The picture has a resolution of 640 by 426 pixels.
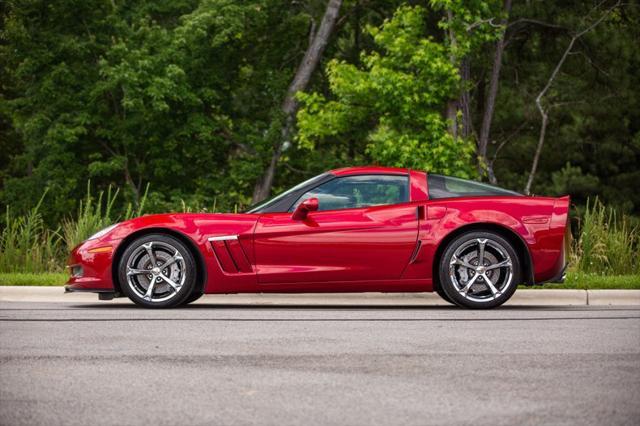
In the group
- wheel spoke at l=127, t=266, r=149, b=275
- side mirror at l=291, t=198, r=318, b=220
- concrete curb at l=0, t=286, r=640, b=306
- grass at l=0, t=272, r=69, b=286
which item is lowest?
concrete curb at l=0, t=286, r=640, b=306

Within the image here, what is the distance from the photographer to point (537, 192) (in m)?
39.1

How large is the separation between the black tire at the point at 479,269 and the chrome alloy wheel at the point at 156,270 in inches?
96.5

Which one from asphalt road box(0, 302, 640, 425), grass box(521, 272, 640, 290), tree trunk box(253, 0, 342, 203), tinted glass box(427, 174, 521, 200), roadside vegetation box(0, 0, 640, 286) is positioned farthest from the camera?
tree trunk box(253, 0, 342, 203)

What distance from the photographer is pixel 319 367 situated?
6965mm

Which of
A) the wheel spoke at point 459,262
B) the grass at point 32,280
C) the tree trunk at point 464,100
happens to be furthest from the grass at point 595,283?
the tree trunk at point 464,100

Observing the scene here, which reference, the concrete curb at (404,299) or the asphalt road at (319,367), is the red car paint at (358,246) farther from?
the concrete curb at (404,299)

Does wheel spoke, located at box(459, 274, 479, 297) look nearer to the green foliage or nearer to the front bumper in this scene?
the front bumper

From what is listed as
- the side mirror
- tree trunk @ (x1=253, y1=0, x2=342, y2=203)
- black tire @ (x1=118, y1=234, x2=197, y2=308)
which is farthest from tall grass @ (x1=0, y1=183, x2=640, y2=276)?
tree trunk @ (x1=253, y1=0, x2=342, y2=203)

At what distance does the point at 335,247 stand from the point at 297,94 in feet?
65.1

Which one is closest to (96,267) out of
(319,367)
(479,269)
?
(479,269)

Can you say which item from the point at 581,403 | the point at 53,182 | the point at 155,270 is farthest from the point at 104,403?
the point at 53,182

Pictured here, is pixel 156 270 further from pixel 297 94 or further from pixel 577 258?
pixel 297 94

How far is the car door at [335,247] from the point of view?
34.0ft

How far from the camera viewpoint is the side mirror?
10.2 metres
